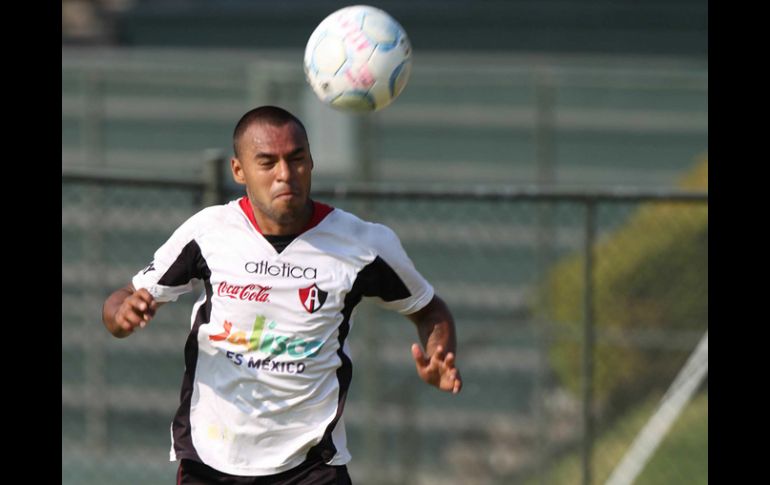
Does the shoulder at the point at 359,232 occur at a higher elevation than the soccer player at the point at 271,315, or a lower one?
higher

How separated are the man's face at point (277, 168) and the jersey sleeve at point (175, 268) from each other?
1.00ft

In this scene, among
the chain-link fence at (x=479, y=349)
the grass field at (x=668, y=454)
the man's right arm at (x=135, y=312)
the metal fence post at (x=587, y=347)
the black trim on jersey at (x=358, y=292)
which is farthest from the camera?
the chain-link fence at (x=479, y=349)

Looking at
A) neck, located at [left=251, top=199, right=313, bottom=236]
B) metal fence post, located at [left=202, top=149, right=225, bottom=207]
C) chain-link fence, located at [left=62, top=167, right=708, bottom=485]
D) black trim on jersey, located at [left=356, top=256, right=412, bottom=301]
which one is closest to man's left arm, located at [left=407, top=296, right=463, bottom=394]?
black trim on jersey, located at [left=356, top=256, right=412, bottom=301]

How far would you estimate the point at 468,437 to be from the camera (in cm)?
994

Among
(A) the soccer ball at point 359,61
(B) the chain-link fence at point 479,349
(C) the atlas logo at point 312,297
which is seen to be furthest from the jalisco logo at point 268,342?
(B) the chain-link fence at point 479,349

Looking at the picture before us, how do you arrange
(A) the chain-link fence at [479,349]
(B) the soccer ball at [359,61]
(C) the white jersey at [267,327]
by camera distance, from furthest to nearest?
1. (A) the chain-link fence at [479,349]
2. (B) the soccer ball at [359,61]
3. (C) the white jersey at [267,327]

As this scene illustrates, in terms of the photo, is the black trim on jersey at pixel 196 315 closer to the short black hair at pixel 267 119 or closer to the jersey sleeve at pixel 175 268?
the jersey sleeve at pixel 175 268

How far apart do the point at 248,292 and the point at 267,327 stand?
152mm

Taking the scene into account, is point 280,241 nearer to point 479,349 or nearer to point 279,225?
point 279,225

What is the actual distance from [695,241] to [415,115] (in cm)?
288

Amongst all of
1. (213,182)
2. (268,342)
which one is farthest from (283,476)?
(213,182)

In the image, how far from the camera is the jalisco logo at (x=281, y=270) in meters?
4.84

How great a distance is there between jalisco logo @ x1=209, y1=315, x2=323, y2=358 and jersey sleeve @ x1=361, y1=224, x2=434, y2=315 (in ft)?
1.16
